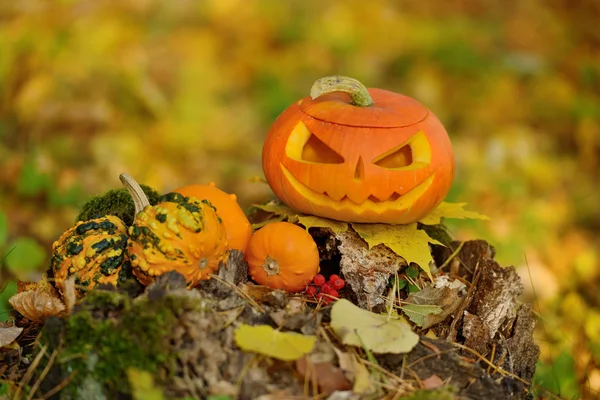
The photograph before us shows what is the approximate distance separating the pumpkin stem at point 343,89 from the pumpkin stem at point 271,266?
2.26ft

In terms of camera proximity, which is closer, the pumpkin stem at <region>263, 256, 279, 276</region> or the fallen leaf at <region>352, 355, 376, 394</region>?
the fallen leaf at <region>352, 355, 376, 394</region>

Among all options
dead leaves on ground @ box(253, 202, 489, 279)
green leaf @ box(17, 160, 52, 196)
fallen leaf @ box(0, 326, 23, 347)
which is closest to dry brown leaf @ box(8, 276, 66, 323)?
fallen leaf @ box(0, 326, 23, 347)

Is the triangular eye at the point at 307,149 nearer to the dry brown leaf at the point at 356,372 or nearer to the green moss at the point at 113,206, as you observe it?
the green moss at the point at 113,206

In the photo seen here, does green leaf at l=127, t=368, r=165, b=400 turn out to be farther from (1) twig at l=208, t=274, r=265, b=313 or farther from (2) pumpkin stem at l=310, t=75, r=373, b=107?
(2) pumpkin stem at l=310, t=75, r=373, b=107

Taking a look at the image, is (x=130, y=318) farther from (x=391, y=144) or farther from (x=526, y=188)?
(x=526, y=188)

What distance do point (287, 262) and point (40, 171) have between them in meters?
3.45

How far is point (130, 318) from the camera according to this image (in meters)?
2.09

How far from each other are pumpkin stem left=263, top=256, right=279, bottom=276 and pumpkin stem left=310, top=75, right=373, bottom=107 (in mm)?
688

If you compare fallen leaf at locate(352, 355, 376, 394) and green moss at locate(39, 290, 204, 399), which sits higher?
green moss at locate(39, 290, 204, 399)

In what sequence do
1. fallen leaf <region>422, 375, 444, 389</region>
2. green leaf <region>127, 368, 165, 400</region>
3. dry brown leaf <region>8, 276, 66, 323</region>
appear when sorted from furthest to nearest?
dry brown leaf <region>8, 276, 66, 323</region>
fallen leaf <region>422, 375, 444, 389</region>
green leaf <region>127, 368, 165, 400</region>

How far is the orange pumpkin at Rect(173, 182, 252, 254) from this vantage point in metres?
2.65

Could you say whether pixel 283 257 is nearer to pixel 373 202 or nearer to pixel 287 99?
pixel 373 202

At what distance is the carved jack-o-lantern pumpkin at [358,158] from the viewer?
2635 millimetres

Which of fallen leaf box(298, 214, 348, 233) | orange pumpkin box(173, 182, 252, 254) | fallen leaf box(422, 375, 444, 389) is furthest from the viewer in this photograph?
fallen leaf box(298, 214, 348, 233)
